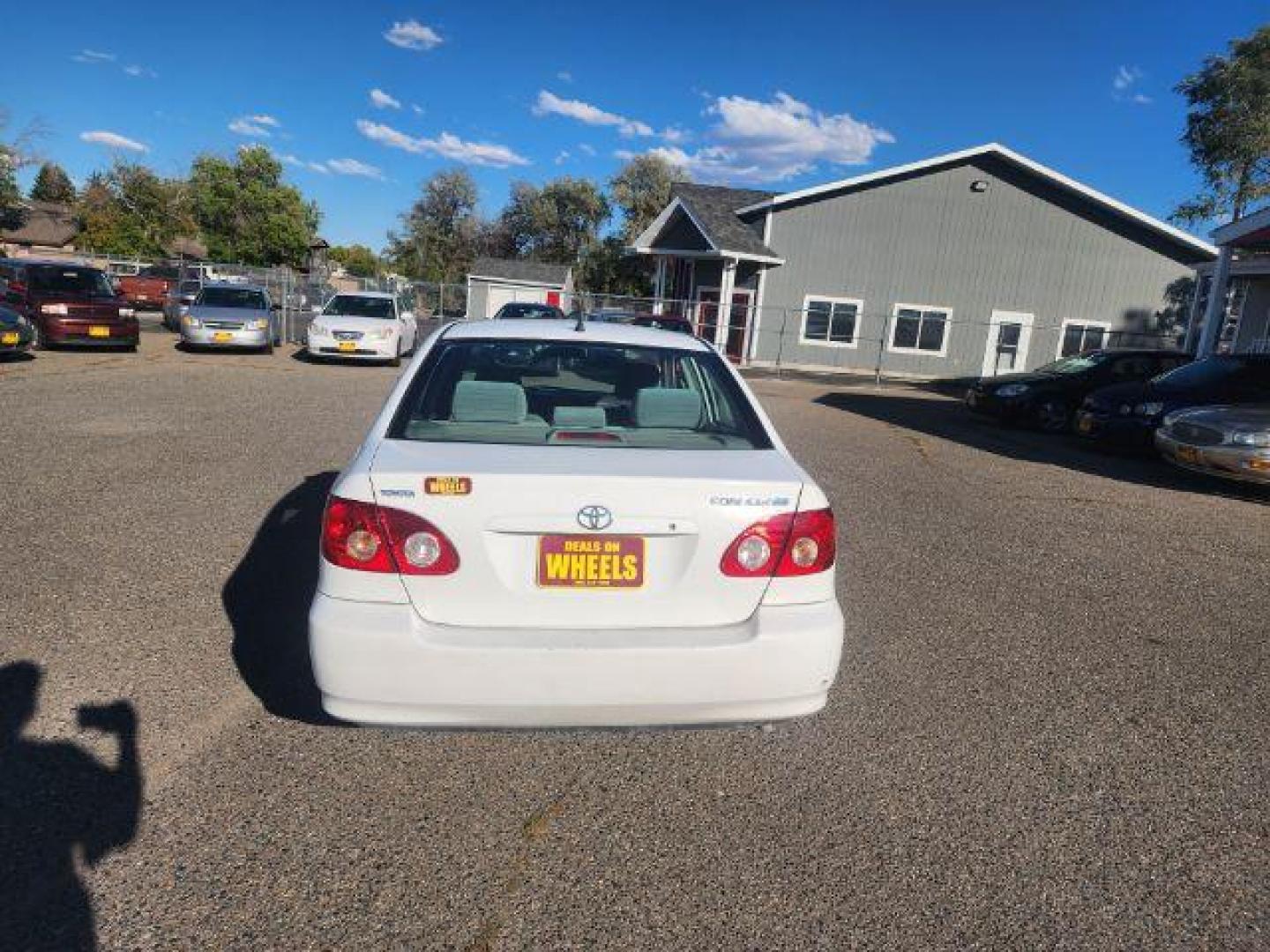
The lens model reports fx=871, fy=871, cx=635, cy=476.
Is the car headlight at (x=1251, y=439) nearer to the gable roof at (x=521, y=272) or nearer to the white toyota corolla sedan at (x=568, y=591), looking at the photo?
the white toyota corolla sedan at (x=568, y=591)

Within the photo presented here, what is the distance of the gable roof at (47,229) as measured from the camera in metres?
65.5

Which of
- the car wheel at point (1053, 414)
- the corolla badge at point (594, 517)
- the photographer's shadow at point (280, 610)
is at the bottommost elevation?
the photographer's shadow at point (280, 610)

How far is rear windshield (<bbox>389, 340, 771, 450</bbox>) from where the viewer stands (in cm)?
318

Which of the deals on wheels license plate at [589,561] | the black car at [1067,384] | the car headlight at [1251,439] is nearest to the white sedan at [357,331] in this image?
the black car at [1067,384]

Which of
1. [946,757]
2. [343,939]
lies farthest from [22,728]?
[946,757]

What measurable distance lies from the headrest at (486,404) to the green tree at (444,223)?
81195 mm

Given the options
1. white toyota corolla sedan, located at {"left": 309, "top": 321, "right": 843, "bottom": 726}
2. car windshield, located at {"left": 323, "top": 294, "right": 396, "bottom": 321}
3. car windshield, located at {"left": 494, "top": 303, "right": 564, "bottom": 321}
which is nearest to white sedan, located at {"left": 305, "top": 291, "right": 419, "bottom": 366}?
car windshield, located at {"left": 323, "top": 294, "right": 396, "bottom": 321}

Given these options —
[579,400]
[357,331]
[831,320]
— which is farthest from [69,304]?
[831,320]

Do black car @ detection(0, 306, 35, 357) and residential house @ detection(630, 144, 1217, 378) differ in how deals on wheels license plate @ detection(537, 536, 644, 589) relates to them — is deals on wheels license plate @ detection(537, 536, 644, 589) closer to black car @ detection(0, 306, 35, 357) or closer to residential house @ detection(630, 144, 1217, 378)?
black car @ detection(0, 306, 35, 357)

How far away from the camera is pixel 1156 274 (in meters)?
25.9

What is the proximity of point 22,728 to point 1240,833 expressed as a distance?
433 centimetres

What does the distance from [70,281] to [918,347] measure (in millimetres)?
21739

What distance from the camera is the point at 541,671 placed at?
8.55ft

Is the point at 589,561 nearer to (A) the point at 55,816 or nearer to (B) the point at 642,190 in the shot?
(A) the point at 55,816
